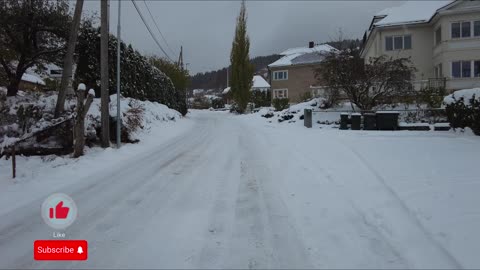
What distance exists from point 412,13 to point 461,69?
6517 millimetres

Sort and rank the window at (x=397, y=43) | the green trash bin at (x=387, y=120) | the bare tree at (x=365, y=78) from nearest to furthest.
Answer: the green trash bin at (x=387, y=120) → the bare tree at (x=365, y=78) → the window at (x=397, y=43)

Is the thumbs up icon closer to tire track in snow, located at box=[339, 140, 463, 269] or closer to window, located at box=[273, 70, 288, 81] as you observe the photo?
tire track in snow, located at box=[339, 140, 463, 269]

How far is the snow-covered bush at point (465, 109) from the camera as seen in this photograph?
12719 mm

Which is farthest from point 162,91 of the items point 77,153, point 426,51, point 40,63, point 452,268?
point 452,268

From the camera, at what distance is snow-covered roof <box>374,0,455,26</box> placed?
93.1 feet

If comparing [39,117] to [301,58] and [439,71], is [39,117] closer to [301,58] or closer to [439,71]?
[439,71]

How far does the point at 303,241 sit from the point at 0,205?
16.5 ft

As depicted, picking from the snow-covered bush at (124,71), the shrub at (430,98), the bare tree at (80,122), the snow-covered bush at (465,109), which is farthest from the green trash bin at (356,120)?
the bare tree at (80,122)

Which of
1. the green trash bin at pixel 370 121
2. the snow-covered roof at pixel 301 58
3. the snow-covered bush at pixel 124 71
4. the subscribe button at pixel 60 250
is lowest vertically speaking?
the subscribe button at pixel 60 250

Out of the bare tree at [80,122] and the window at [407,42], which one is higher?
the window at [407,42]

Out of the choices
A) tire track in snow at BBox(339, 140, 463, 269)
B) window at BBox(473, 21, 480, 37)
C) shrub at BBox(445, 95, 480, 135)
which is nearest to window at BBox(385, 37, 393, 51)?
window at BBox(473, 21, 480, 37)

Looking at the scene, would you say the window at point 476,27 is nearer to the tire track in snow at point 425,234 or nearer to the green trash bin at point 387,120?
the green trash bin at point 387,120

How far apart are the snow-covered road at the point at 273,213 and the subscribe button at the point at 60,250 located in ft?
0.31

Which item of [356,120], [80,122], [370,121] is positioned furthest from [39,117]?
[370,121]
